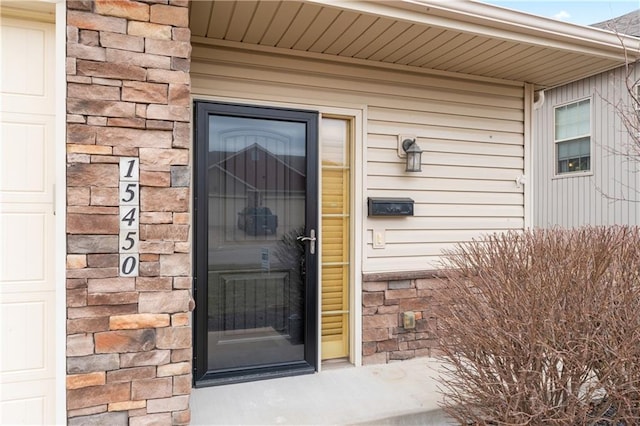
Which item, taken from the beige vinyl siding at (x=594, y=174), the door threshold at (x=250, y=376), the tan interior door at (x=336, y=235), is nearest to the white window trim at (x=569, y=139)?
the beige vinyl siding at (x=594, y=174)

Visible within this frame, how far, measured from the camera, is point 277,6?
256cm

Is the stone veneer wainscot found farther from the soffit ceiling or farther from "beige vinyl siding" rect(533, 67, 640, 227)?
"beige vinyl siding" rect(533, 67, 640, 227)

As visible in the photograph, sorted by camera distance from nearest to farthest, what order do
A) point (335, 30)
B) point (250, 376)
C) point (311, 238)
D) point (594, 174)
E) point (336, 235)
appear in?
point (335, 30), point (250, 376), point (311, 238), point (336, 235), point (594, 174)

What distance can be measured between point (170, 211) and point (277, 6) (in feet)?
4.61

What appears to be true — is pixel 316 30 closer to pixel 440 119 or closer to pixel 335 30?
pixel 335 30

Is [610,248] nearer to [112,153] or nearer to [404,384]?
[404,384]

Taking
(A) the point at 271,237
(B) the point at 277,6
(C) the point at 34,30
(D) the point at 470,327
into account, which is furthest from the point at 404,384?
(C) the point at 34,30

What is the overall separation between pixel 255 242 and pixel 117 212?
3.97 ft

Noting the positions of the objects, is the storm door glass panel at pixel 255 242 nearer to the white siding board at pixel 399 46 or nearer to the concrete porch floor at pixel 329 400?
the concrete porch floor at pixel 329 400

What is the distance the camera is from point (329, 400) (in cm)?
280

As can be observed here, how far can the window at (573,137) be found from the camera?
692 centimetres

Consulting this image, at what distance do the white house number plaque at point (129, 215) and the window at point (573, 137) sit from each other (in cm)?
720

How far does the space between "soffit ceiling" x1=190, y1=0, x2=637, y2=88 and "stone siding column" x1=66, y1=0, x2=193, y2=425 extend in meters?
0.60

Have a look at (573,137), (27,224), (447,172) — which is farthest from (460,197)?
(573,137)
